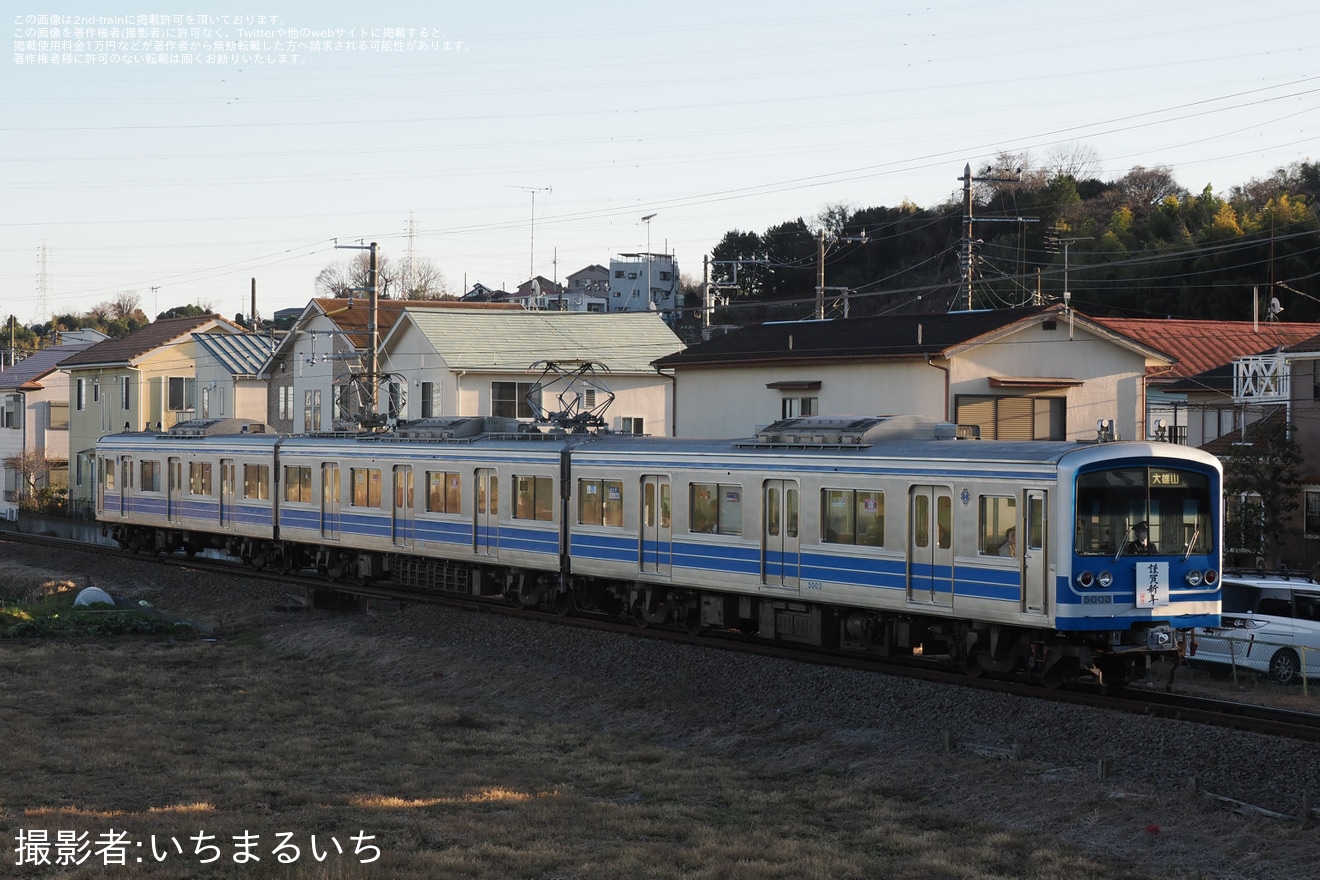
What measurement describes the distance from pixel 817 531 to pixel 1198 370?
102ft

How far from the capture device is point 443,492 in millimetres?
22469

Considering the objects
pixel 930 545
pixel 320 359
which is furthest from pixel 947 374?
pixel 320 359

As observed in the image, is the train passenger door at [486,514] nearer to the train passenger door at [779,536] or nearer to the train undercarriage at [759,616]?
the train undercarriage at [759,616]

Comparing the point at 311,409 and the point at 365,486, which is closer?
the point at 365,486

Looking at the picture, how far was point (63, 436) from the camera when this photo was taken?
57156 millimetres

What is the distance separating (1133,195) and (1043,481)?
65961 mm

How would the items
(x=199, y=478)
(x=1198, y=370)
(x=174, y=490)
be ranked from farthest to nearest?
1. (x=1198, y=370)
2. (x=174, y=490)
3. (x=199, y=478)

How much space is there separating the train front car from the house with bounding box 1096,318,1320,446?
21.1 meters

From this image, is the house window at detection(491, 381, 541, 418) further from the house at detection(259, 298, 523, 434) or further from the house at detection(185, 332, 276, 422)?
the house at detection(185, 332, 276, 422)

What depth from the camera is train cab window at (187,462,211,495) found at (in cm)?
2939

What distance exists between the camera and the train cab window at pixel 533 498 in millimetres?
20311

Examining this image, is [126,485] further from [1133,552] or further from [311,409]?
[1133,552]

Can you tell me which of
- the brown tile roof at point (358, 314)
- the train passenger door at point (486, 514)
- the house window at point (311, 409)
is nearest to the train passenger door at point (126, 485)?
the brown tile roof at point (358, 314)

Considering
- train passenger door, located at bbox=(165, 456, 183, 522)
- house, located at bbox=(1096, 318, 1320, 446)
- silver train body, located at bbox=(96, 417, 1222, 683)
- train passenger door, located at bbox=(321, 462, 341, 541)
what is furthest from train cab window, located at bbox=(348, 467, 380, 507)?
house, located at bbox=(1096, 318, 1320, 446)
